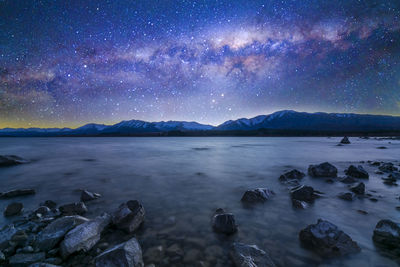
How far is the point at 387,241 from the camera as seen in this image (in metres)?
3.41

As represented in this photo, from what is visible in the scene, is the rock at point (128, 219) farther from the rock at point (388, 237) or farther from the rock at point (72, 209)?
the rock at point (388, 237)

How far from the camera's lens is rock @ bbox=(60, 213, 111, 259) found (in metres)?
3.05

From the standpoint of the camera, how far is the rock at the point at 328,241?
3195 millimetres

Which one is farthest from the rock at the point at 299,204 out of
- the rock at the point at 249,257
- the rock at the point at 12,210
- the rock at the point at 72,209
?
the rock at the point at 12,210

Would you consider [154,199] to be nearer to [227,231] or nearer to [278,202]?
[227,231]

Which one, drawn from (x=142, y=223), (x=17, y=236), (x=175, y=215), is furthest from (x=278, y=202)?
(x=17, y=236)

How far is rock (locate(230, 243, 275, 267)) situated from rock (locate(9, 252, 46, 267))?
136 inches

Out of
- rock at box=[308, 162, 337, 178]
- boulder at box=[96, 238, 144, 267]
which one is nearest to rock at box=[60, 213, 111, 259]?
boulder at box=[96, 238, 144, 267]

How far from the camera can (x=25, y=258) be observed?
2920 millimetres

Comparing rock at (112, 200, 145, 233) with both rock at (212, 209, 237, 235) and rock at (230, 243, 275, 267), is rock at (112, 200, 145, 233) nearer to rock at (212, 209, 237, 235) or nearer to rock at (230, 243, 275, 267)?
rock at (212, 209, 237, 235)

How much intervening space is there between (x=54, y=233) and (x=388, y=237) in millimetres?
6859

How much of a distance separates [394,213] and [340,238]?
3295 millimetres

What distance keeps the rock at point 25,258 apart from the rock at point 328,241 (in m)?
5.09

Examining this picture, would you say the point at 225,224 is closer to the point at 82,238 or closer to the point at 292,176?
the point at 82,238
